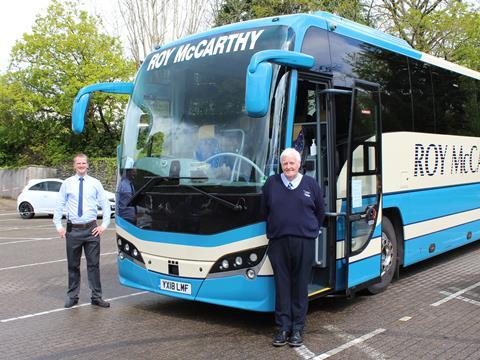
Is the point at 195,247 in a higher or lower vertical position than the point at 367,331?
higher

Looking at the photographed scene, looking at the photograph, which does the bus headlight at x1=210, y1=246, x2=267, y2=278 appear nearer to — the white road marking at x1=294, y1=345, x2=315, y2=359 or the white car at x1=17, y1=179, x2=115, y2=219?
the white road marking at x1=294, y1=345, x2=315, y2=359

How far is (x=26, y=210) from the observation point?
2236 centimetres

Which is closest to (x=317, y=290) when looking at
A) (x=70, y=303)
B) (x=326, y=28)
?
(x=326, y=28)

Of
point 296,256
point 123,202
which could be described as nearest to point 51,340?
point 123,202

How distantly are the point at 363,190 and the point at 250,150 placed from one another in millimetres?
1735

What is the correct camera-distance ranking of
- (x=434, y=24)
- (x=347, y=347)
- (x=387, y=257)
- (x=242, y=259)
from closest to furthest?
(x=347, y=347) → (x=242, y=259) → (x=387, y=257) → (x=434, y=24)

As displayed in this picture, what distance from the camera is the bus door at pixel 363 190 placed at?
624 cm

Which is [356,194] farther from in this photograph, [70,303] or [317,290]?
[70,303]

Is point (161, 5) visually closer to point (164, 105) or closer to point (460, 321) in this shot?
point (164, 105)

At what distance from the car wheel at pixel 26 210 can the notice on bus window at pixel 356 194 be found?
18575 mm

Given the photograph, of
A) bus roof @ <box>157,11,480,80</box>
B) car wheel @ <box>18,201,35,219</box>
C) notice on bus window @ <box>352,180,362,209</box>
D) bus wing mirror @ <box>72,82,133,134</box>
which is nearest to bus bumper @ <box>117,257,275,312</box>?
notice on bus window @ <box>352,180,362,209</box>

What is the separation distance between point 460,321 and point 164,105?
4.20m

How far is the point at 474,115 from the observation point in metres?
10.6

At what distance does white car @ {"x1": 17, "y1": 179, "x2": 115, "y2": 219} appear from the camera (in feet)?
71.4
